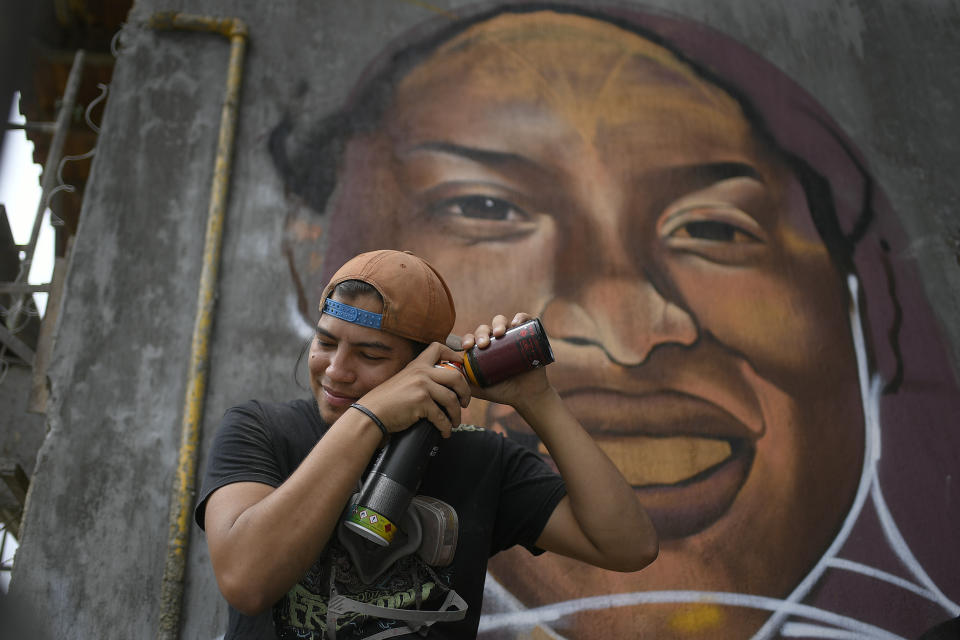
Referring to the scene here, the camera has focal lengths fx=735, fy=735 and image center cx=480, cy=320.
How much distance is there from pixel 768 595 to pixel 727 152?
2.03 m

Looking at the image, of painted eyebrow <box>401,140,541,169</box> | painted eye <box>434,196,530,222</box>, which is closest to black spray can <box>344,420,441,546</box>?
painted eye <box>434,196,530,222</box>

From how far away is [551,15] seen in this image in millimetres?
3779

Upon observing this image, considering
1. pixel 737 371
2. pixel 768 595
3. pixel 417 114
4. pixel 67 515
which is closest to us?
pixel 67 515

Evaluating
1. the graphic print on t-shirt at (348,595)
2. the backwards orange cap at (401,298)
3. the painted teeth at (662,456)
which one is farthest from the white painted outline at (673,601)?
the backwards orange cap at (401,298)

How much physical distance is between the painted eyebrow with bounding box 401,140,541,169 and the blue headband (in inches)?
75.3

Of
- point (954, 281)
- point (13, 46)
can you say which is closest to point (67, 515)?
point (13, 46)

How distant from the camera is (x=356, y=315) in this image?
5.21ft

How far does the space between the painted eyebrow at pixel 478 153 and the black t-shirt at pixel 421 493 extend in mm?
1877

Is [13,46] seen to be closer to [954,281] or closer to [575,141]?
[575,141]

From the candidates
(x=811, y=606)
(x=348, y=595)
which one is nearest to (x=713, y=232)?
(x=811, y=606)

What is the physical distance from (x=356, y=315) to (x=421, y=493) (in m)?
0.41

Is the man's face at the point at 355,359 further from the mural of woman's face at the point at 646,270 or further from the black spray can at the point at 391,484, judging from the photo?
the mural of woman's face at the point at 646,270

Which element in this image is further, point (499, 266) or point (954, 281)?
point (954, 281)

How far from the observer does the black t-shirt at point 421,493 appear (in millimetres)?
1390
